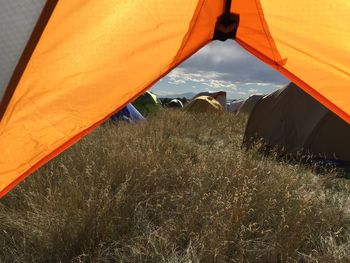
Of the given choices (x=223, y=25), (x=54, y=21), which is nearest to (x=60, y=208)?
(x=54, y=21)

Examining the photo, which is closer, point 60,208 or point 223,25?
point 223,25

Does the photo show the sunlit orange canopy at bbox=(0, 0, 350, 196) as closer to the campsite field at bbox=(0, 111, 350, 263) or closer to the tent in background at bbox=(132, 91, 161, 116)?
the campsite field at bbox=(0, 111, 350, 263)

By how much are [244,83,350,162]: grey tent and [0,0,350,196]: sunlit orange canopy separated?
247cm

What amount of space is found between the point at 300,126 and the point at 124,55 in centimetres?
406

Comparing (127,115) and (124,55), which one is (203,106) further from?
(124,55)

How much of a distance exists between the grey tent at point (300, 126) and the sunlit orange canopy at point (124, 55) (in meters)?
2.47

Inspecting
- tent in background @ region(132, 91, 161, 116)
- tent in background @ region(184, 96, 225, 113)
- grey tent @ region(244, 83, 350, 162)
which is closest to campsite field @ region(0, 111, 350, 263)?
grey tent @ region(244, 83, 350, 162)

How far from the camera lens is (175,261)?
2623 mm

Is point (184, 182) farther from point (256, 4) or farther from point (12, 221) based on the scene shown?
point (256, 4)

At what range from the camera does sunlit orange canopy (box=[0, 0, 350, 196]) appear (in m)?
2.11

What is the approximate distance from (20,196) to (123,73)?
5.41 ft

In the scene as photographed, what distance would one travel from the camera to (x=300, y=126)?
5863 mm

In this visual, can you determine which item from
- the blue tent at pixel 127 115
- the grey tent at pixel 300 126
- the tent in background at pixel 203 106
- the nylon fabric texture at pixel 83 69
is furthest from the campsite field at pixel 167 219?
the tent in background at pixel 203 106

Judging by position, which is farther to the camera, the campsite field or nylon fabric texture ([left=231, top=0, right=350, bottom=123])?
the campsite field
